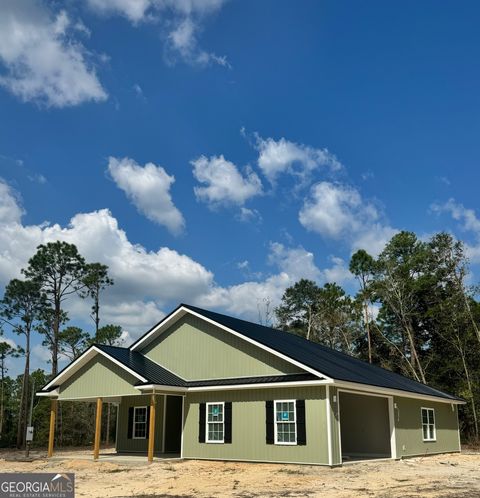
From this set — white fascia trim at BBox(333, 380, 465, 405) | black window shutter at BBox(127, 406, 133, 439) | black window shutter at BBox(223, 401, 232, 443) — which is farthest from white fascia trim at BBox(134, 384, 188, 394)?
white fascia trim at BBox(333, 380, 465, 405)

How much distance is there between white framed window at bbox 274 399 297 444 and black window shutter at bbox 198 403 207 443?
10.3ft

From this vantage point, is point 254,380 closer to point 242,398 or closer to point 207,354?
point 242,398

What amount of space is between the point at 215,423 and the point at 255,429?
Answer: 71.6 inches

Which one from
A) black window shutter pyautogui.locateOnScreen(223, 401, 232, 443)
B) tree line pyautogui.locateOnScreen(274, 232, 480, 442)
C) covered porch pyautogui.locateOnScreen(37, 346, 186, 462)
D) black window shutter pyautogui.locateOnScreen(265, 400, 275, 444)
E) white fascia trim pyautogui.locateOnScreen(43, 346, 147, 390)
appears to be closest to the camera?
black window shutter pyautogui.locateOnScreen(265, 400, 275, 444)

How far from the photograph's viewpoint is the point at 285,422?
17438mm

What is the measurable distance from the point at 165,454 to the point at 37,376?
2904 cm

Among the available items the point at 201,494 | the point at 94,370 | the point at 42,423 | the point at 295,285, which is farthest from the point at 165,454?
the point at 295,285

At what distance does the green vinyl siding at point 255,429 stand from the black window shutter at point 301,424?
10 centimetres

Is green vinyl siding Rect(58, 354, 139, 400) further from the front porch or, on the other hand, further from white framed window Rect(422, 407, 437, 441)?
white framed window Rect(422, 407, 437, 441)

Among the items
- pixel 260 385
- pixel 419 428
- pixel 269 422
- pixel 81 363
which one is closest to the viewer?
pixel 269 422

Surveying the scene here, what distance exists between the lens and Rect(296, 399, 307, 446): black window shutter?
16.9 metres

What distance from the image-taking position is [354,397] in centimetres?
2372

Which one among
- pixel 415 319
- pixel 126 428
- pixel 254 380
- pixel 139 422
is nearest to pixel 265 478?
pixel 254 380

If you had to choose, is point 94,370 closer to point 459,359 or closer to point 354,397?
point 354,397
